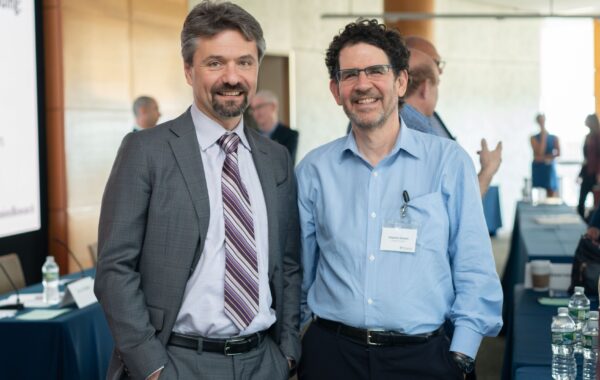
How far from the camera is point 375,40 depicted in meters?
2.27

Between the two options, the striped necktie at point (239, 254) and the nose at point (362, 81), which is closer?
the striped necktie at point (239, 254)

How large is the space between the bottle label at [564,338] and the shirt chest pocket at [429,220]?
74cm

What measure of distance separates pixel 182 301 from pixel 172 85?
7044mm

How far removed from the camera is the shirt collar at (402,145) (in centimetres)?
228

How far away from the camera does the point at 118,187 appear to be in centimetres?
204

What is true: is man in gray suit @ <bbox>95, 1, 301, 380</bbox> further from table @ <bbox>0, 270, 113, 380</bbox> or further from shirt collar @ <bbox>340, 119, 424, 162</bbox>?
table @ <bbox>0, 270, 113, 380</bbox>

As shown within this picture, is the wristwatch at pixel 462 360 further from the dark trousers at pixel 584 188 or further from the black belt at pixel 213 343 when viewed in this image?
the dark trousers at pixel 584 188

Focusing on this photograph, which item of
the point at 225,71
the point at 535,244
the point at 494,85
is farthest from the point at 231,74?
the point at 494,85

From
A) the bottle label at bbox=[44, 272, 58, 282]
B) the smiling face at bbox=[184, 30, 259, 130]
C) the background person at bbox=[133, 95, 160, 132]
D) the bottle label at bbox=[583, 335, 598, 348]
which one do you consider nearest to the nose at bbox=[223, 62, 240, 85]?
the smiling face at bbox=[184, 30, 259, 130]

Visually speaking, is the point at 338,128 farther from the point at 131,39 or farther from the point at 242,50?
the point at 242,50

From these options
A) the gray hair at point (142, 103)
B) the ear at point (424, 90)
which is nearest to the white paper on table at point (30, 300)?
the ear at point (424, 90)

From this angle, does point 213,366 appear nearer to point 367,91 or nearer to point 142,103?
point 367,91

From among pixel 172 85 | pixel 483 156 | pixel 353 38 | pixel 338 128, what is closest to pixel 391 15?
pixel 338 128

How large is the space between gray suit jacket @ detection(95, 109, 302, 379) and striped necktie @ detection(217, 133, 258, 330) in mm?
65
